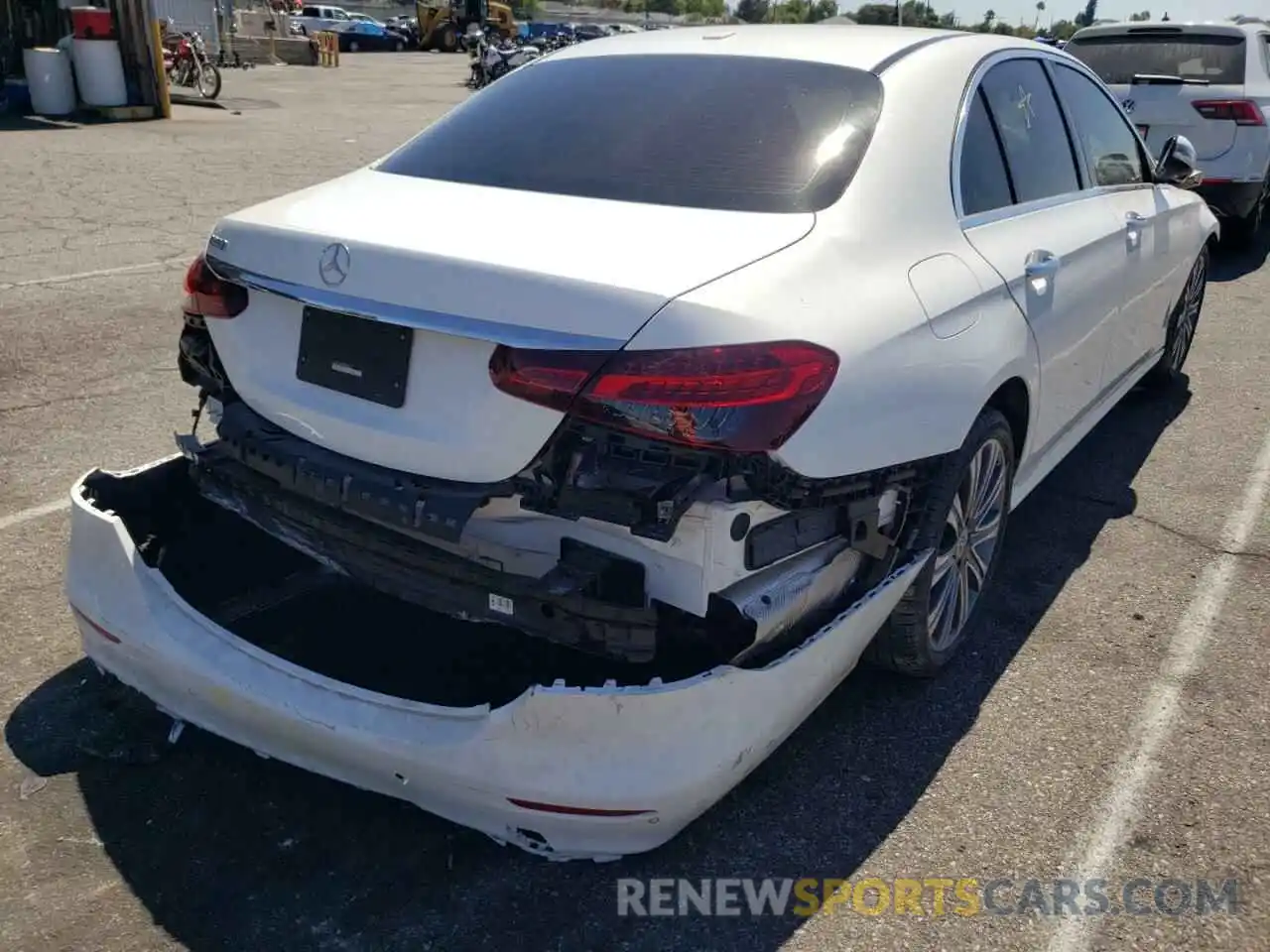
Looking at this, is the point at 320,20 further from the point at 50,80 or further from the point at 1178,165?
the point at 1178,165

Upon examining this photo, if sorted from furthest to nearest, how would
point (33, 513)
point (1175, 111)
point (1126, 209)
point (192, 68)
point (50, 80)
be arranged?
point (192, 68) < point (50, 80) < point (1175, 111) < point (1126, 209) < point (33, 513)

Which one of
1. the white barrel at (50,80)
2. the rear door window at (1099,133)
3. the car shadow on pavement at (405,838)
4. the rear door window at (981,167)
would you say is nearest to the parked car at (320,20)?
the white barrel at (50,80)

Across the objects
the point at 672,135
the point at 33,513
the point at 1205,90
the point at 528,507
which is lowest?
the point at 33,513

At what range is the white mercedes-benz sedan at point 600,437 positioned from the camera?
Answer: 2.33 metres

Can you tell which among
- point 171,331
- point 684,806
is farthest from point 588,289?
point 171,331

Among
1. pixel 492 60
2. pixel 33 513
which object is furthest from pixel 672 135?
pixel 492 60

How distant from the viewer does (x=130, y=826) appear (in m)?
2.68

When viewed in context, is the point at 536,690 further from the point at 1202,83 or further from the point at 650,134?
the point at 1202,83

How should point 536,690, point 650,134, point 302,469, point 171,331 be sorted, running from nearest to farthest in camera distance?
point 536,690
point 302,469
point 650,134
point 171,331

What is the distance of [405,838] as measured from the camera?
2.70 metres

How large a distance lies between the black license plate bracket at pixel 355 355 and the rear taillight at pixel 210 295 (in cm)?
26

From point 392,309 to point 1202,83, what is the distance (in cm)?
875

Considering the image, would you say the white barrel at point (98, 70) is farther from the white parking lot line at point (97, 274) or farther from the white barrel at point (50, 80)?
the white parking lot line at point (97, 274)

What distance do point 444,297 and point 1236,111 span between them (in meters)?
8.62
